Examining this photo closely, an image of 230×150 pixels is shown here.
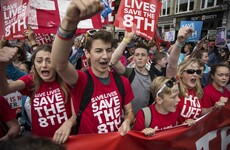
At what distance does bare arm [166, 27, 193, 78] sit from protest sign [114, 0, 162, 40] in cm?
107

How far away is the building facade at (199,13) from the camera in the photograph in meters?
20.3

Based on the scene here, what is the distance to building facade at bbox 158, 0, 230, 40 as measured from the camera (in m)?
20.3

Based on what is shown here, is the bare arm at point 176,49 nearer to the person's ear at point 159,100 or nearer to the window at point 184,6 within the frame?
the person's ear at point 159,100

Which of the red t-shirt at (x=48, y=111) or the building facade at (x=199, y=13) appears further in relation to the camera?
the building facade at (x=199, y=13)

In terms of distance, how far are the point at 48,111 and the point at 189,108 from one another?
1564mm

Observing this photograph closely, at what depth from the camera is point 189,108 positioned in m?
2.75

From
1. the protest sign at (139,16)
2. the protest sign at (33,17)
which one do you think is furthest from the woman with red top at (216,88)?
the protest sign at (33,17)

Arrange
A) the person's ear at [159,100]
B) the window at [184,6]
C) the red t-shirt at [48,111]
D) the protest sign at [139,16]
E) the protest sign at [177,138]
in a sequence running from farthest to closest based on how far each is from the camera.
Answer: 1. the window at [184,6]
2. the protest sign at [139,16]
3. the person's ear at [159,100]
4. the red t-shirt at [48,111]
5. the protest sign at [177,138]

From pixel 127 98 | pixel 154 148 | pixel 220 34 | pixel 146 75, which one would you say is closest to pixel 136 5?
pixel 146 75

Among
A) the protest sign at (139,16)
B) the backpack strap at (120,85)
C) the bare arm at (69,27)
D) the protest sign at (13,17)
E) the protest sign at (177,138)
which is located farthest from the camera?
the protest sign at (139,16)

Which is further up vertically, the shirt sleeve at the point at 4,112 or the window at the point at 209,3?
the window at the point at 209,3

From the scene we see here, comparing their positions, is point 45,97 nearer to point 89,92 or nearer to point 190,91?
point 89,92

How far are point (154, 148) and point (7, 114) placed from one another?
54.5 inches

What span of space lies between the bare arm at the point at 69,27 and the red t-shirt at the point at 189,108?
1.48 m
